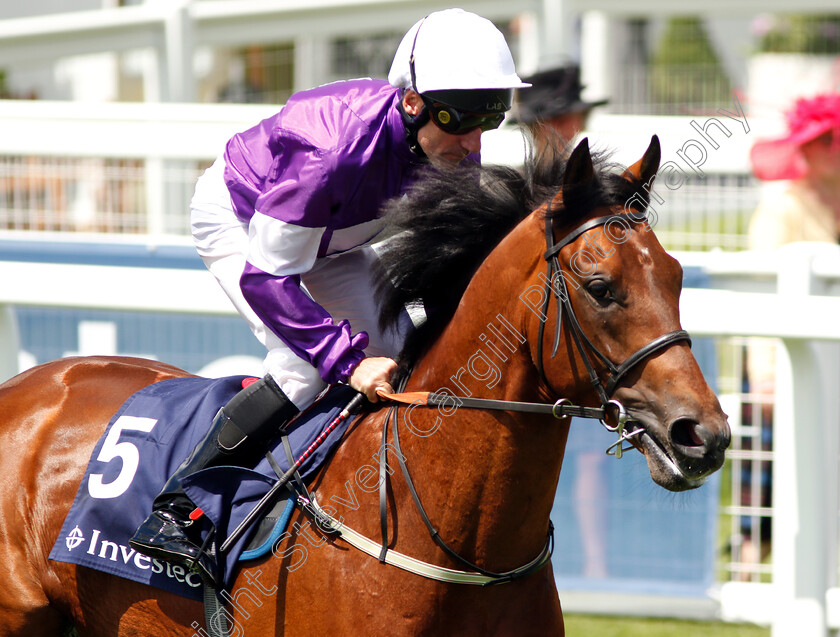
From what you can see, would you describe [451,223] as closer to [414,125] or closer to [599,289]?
[414,125]

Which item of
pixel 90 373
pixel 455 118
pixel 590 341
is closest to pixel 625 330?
pixel 590 341

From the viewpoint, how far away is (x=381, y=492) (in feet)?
8.11

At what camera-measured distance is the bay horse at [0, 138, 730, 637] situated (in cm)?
219

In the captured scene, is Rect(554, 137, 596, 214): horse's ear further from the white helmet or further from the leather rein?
the white helmet

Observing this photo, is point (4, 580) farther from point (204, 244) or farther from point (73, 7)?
point (73, 7)

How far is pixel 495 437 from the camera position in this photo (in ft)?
7.81

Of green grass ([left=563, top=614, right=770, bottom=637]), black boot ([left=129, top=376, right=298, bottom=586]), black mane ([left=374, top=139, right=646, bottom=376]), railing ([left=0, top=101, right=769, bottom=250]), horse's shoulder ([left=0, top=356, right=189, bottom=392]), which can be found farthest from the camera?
railing ([left=0, top=101, right=769, bottom=250])

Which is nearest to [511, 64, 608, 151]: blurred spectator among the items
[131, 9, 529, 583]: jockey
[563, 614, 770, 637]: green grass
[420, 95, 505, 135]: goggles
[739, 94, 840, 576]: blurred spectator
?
[739, 94, 840, 576]: blurred spectator

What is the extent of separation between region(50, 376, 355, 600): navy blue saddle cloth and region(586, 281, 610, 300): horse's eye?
780 millimetres

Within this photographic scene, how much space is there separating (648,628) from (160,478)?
2649 mm

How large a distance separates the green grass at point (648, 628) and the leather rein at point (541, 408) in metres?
2.10

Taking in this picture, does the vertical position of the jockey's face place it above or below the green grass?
above

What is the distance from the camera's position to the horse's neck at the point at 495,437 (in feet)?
7.77

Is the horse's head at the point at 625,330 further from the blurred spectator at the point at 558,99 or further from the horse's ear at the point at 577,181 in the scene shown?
the blurred spectator at the point at 558,99
